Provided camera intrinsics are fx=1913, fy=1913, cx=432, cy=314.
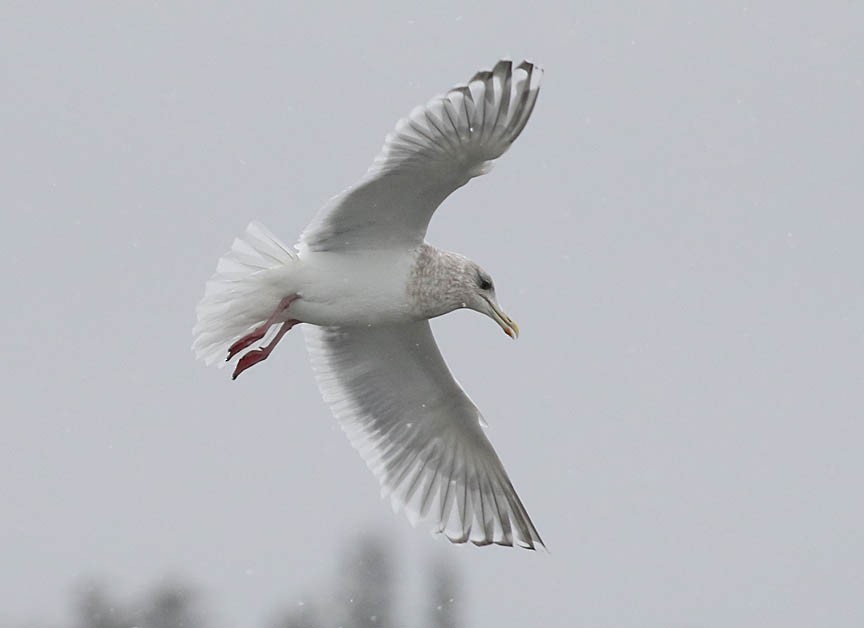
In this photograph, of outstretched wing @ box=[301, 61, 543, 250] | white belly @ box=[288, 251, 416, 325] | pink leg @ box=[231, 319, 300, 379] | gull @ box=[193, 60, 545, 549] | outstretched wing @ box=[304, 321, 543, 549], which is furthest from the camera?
outstretched wing @ box=[304, 321, 543, 549]

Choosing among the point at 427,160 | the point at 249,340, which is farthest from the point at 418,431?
the point at 427,160

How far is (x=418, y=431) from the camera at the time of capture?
925 cm

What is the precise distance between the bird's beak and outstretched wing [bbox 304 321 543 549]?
1.67 feet

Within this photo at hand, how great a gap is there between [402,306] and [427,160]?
2.66 feet

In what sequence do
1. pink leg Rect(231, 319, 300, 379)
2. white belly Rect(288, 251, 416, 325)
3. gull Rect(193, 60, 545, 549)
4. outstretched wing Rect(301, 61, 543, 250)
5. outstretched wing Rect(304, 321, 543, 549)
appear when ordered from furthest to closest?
outstretched wing Rect(304, 321, 543, 549) → pink leg Rect(231, 319, 300, 379) → white belly Rect(288, 251, 416, 325) → gull Rect(193, 60, 545, 549) → outstretched wing Rect(301, 61, 543, 250)

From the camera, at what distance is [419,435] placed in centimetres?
926

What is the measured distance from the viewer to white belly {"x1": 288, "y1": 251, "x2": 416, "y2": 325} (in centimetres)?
835

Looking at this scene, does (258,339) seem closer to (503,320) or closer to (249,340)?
(249,340)

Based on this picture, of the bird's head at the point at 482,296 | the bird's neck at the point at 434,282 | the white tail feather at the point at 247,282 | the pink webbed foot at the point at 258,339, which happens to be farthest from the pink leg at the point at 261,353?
the bird's head at the point at 482,296

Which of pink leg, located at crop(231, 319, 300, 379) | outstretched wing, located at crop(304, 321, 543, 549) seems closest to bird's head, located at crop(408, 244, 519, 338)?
outstretched wing, located at crop(304, 321, 543, 549)

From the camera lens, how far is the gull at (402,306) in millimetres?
7719

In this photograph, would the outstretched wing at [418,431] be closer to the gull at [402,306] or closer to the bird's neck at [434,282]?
the gull at [402,306]

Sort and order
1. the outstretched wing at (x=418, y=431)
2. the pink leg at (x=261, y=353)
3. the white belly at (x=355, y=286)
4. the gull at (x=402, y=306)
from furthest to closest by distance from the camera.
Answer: the outstretched wing at (x=418, y=431) → the pink leg at (x=261, y=353) → the white belly at (x=355, y=286) → the gull at (x=402, y=306)

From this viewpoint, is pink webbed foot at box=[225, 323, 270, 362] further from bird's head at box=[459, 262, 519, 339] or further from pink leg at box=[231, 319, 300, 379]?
bird's head at box=[459, 262, 519, 339]
